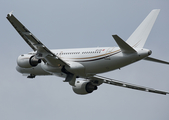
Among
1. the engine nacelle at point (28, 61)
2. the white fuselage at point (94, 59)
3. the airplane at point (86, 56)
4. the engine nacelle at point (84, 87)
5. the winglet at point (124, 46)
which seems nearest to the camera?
the winglet at point (124, 46)

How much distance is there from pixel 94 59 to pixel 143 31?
18.9 ft

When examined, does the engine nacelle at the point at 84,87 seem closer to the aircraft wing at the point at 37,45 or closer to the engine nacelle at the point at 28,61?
the aircraft wing at the point at 37,45

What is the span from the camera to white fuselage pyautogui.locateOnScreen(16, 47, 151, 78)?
4080 cm

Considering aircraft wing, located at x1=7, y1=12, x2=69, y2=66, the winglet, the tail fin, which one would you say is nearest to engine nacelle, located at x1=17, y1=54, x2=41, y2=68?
aircraft wing, located at x1=7, y1=12, x2=69, y2=66

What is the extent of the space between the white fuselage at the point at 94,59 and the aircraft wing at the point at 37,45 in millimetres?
905

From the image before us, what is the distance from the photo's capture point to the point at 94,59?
42.6 meters

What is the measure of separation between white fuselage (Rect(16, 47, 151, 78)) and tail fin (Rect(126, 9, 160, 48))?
5.86 feet

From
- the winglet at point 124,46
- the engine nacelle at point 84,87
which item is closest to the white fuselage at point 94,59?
the winglet at point 124,46

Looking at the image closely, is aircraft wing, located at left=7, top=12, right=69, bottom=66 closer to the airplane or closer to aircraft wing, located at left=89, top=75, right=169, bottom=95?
the airplane

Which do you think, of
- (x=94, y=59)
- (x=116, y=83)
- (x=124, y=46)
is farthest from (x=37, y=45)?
(x=116, y=83)

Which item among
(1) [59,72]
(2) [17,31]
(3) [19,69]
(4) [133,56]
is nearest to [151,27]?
(4) [133,56]

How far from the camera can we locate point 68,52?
45312 mm

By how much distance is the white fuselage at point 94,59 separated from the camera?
134 feet

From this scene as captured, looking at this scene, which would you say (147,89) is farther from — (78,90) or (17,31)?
(17,31)
